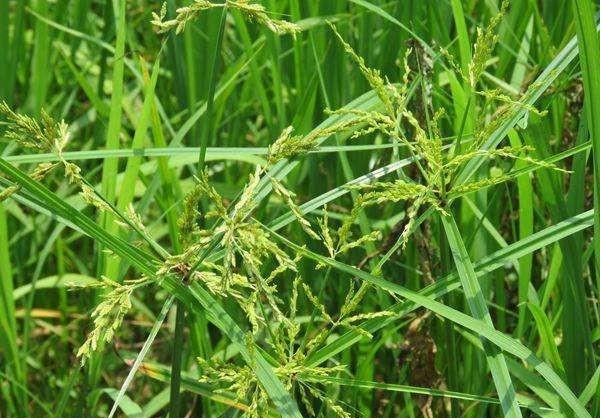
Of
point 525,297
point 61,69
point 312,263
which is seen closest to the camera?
point 525,297

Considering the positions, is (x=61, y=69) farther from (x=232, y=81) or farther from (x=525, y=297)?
(x=525, y=297)

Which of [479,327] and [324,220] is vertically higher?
[324,220]

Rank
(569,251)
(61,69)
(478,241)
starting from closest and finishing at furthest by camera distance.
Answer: (569,251)
(478,241)
(61,69)

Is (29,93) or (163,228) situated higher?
(29,93)

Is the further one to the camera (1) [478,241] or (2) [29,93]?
(2) [29,93]

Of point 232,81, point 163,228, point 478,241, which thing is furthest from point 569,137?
A: point 163,228

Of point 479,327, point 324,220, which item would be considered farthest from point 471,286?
point 324,220

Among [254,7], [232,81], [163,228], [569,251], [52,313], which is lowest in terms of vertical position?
[52,313]

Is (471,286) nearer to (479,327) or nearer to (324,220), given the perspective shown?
(479,327)
